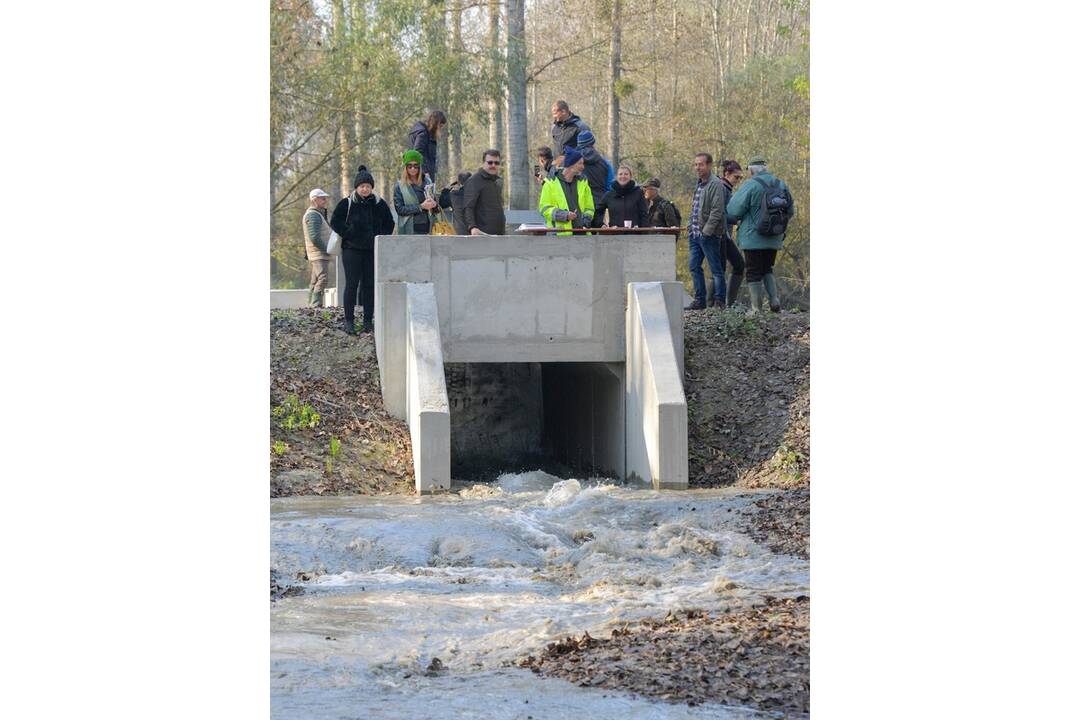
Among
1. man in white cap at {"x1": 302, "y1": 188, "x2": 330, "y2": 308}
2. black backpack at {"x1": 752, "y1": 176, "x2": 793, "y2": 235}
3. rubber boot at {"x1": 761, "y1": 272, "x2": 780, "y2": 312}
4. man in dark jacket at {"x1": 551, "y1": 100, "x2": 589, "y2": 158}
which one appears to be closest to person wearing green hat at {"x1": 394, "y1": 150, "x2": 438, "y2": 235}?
man in dark jacket at {"x1": 551, "y1": 100, "x2": 589, "y2": 158}

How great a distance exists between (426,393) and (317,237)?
543 centimetres

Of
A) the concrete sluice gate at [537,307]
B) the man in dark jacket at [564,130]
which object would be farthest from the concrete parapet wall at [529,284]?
the man in dark jacket at [564,130]

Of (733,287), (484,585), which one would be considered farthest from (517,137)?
(484,585)

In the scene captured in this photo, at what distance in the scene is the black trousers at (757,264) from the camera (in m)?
16.3

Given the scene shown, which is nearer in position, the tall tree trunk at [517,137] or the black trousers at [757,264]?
the black trousers at [757,264]

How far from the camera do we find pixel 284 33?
2433 cm

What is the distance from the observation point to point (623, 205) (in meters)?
16.0

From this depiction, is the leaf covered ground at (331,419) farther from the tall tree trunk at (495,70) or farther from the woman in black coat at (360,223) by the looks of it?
the tall tree trunk at (495,70)

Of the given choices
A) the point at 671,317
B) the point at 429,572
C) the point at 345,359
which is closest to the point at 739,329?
the point at 671,317

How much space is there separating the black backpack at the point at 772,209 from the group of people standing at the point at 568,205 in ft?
0.03

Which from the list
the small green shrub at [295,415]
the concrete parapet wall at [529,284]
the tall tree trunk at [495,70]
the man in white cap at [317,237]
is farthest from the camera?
the tall tree trunk at [495,70]

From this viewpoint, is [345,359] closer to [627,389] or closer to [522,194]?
[627,389]

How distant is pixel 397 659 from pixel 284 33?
734 inches

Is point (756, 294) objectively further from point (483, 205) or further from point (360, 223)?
point (360, 223)
